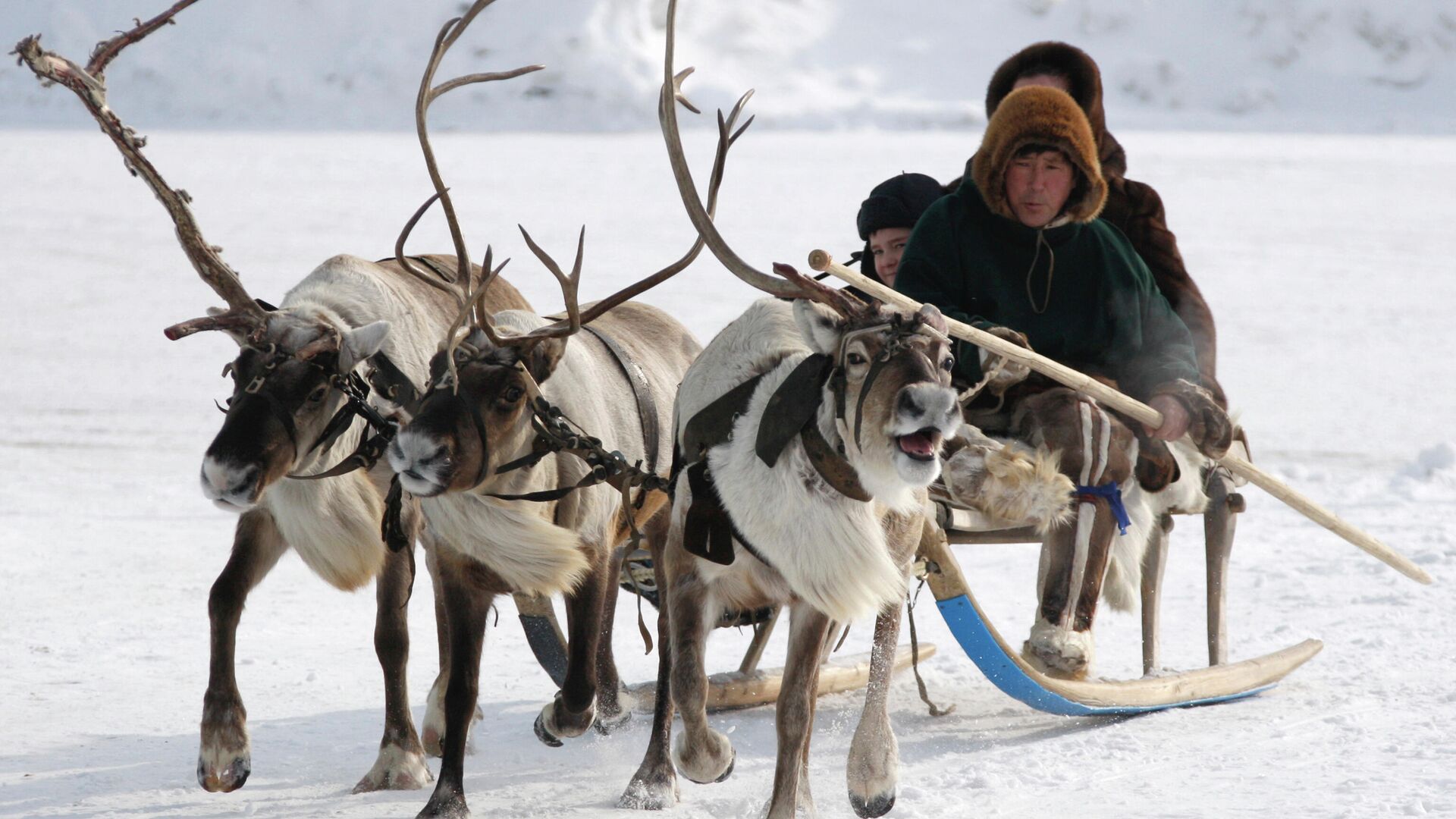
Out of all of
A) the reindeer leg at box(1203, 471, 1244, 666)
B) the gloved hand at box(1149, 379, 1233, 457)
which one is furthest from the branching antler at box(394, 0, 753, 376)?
the reindeer leg at box(1203, 471, 1244, 666)

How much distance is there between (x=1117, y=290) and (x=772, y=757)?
74.1 inches

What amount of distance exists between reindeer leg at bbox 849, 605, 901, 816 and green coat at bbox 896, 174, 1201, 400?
1.34 meters

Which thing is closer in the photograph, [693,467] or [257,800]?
[693,467]

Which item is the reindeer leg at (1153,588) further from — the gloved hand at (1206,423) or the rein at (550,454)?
the rein at (550,454)

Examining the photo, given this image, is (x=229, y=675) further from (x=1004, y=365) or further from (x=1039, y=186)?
(x=1039, y=186)

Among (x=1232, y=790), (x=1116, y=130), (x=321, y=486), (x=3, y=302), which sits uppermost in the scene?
(x=1116, y=130)

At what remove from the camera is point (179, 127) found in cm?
2742

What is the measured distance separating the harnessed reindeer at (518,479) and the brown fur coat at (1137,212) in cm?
186

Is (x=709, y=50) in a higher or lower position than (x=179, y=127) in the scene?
higher

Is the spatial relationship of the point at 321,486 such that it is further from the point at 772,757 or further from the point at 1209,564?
the point at 1209,564

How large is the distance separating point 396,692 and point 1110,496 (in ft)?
7.30

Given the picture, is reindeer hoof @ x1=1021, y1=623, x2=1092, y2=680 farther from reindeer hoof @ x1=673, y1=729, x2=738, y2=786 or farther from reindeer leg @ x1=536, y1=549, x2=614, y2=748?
reindeer leg @ x1=536, y1=549, x2=614, y2=748

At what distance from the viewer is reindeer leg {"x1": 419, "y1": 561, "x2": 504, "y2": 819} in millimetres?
3994

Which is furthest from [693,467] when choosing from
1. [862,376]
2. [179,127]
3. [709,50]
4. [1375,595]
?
[709,50]
